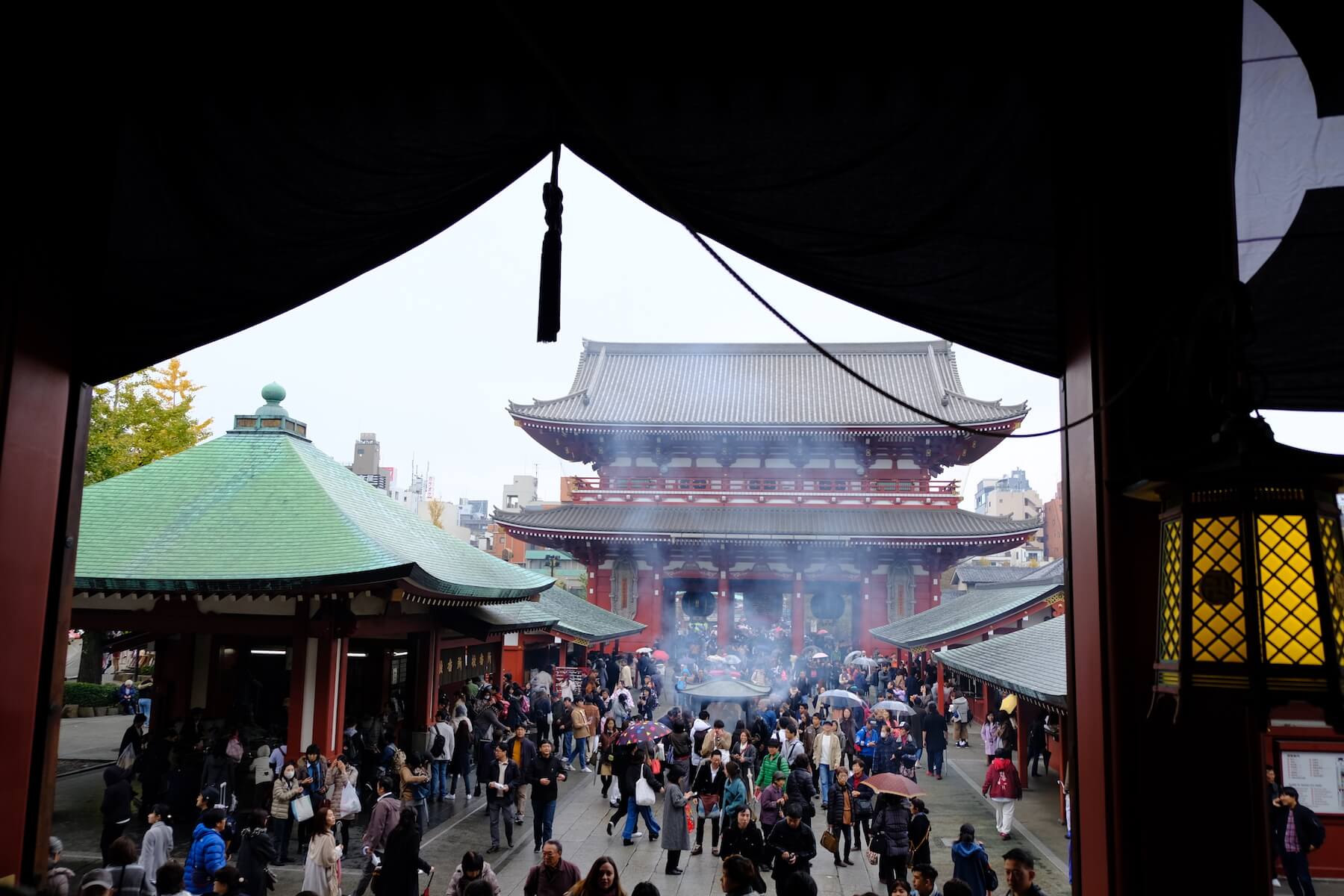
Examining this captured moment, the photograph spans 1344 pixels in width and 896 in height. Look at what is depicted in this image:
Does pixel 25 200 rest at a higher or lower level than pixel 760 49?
lower

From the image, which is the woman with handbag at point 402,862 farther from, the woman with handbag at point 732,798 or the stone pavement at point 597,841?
the woman with handbag at point 732,798

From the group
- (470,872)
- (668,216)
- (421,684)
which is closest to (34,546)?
(668,216)

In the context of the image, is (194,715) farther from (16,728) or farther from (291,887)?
(16,728)

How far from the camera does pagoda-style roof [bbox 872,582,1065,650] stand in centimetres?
1861

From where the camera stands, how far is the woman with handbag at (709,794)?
34.6ft

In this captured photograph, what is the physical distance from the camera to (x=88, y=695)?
22.3 metres

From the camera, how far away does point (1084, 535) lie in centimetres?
353

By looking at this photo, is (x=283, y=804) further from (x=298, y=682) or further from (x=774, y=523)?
(x=774, y=523)

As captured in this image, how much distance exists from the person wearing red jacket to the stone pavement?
205 mm

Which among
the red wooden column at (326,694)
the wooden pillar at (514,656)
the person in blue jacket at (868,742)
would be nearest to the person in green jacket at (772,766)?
the person in blue jacket at (868,742)

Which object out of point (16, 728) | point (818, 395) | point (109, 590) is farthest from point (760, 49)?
point (818, 395)

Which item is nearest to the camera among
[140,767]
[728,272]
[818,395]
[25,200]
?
[728,272]

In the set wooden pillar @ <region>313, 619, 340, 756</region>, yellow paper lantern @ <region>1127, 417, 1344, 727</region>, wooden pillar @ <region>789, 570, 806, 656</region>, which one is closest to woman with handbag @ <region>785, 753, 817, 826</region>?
wooden pillar @ <region>313, 619, 340, 756</region>

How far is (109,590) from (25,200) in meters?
8.37
